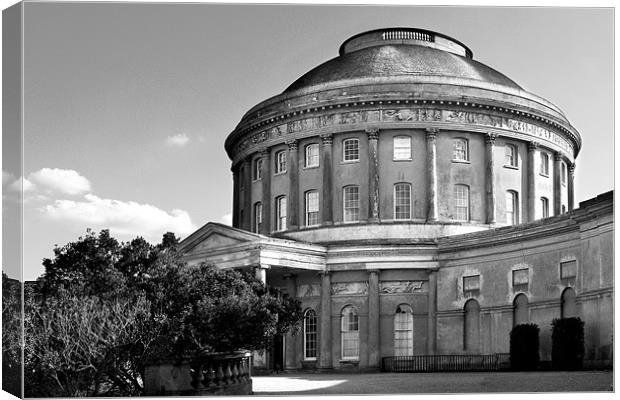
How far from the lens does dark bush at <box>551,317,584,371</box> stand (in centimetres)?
2907

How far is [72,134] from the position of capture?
25062mm

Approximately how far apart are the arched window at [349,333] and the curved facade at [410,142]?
3252 mm

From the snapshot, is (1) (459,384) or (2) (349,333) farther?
(2) (349,333)

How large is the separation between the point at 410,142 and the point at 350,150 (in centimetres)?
231

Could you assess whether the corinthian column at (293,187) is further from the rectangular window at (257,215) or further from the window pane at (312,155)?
the rectangular window at (257,215)

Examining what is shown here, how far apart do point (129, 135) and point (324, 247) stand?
42.6ft

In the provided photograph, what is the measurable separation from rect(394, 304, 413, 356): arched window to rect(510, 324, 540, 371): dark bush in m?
5.23

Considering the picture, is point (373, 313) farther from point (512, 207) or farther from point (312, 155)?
point (512, 207)

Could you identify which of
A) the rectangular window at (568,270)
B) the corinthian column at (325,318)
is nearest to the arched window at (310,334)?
the corinthian column at (325,318)

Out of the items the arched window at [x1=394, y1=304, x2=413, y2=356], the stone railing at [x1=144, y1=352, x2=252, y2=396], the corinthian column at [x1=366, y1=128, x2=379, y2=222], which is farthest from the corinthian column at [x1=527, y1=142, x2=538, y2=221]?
the stone railing at [x1=144, y1=352, x2=252, y2=396]

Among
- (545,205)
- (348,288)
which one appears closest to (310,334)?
(348,288)

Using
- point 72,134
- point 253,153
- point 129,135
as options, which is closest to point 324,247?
point 253,153

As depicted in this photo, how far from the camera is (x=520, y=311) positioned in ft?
114

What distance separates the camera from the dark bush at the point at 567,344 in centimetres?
2907
